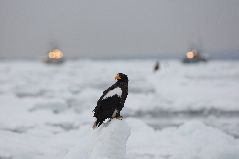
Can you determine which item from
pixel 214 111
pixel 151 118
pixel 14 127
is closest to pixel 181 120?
pixel 151 118

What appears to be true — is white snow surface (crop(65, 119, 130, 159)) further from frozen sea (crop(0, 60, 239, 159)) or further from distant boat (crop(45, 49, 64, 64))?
distant boat (crop(45, 49, 64, 64))

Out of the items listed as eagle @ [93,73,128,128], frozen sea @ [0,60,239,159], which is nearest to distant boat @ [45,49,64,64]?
Result: frozen sea @ [0,60,239,159]

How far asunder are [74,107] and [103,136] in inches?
432

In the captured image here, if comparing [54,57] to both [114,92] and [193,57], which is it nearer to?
[193,57]

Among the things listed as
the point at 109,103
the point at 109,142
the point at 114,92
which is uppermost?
the point at 114,92

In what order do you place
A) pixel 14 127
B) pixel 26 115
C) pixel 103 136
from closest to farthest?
1. pixel 103 136
2. pixel 14 127
3. pixel 26 115

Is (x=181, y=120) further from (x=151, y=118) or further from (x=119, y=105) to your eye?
(x=119, y=105)

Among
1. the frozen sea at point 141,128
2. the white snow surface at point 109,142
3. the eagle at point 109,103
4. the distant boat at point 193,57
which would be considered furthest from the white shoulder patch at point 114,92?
the distant boat at point 193,57

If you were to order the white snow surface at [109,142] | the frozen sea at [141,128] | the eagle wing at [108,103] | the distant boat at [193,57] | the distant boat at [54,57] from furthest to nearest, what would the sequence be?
1. the distant boat at [54,57]
2. the distant boat at [193,57]
3. the frozen sea at [141,128]
4. the eagle wing at [108,103]
5. the white snow surface at [109,142]

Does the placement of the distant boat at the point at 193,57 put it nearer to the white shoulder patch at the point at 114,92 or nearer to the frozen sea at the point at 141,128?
the frozen sea at the point at 141,128

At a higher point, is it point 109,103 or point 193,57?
point 109,103

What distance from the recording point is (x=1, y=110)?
15.8 meters

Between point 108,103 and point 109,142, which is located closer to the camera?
point 109,142

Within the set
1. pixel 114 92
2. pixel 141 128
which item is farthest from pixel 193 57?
pixel 114 92
